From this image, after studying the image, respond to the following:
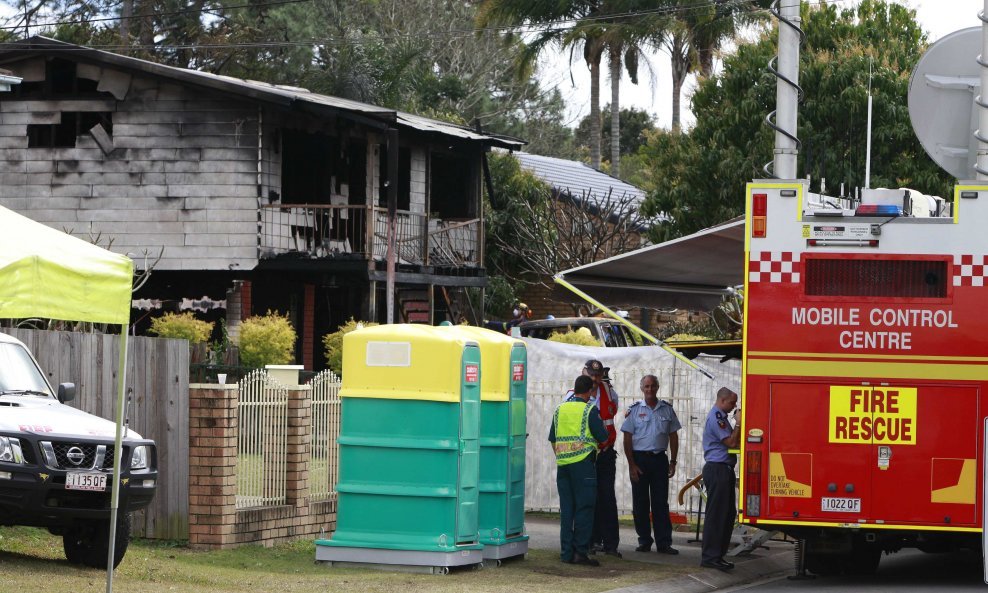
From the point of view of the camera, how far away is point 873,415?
40.2ft

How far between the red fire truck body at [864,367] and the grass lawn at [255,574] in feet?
5.52

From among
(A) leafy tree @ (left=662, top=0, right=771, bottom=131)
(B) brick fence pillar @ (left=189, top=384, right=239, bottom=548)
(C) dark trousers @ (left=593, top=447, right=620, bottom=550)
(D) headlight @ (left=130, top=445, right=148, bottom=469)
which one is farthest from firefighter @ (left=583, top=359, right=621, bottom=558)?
(A) leafy tree @ (left=662, top=0, right=771, bottom=131)

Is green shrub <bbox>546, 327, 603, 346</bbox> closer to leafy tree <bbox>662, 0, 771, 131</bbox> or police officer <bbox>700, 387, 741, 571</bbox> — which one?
police officer <bbox>700, 387, 741, 571</bbox>

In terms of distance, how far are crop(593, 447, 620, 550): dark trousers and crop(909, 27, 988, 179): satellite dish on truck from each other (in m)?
4.03

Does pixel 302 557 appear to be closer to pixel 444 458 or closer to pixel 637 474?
pixel 444 458

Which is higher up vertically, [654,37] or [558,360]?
[654,37]

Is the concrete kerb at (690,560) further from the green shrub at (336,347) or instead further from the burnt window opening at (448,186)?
the burnt window opening at (448,186)

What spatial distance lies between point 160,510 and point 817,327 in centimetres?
586

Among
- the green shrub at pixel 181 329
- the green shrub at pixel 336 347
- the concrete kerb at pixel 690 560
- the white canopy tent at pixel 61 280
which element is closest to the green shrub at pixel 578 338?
the green shrub at pixel 336 347

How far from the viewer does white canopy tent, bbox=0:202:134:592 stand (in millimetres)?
9508

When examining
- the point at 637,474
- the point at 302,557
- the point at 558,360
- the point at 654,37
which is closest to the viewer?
the point at 302,557

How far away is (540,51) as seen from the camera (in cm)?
4294

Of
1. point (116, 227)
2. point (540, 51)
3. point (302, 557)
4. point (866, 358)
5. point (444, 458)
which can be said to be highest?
point (540, 51)

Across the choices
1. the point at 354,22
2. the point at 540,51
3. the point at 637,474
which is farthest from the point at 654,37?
the point at 637,474
